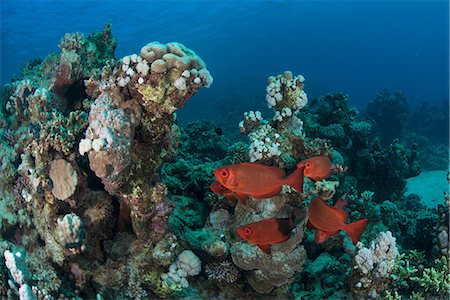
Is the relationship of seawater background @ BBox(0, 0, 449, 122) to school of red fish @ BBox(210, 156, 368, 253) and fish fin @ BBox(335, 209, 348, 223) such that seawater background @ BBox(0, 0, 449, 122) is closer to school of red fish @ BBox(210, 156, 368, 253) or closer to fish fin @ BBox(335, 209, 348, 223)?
school of red fish @ BBox(210, 156, 368, 253)

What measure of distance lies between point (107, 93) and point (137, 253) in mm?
2156

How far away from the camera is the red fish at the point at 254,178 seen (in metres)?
3.47

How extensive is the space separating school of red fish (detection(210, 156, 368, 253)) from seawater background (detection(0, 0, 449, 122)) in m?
22.1

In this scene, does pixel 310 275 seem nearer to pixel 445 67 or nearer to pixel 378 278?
pixel 378 278

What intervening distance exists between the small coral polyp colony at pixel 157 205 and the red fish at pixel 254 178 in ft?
0.03

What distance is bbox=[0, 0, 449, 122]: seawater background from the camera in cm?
3909

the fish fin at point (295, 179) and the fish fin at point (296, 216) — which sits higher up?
the fish fin at point (295, 179)

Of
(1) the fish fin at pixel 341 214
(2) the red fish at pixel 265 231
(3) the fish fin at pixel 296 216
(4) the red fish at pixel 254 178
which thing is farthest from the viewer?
(3) the fish fin at pixel 296 216

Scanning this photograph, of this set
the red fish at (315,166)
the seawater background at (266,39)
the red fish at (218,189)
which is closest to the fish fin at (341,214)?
the red fish at (315,166)

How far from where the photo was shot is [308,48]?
363ft

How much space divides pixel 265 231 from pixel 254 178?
677 mm

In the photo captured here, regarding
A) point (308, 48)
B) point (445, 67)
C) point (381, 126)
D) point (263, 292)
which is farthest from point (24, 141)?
point (445, 67)

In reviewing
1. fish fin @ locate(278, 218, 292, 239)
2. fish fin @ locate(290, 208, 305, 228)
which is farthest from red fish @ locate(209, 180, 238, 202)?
fish fin @ locate(278, 218, 292, 239)

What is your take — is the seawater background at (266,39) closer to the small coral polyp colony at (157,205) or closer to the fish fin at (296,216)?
the small coral polyp colony at (157,205)
